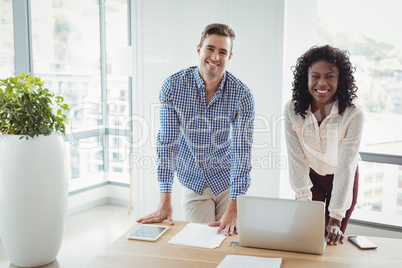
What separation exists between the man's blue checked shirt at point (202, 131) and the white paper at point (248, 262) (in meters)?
0.75

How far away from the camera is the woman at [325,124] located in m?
2.26

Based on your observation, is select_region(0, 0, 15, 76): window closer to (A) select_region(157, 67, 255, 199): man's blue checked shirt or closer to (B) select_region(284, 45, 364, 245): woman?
(A) select_region(157, 67, 255, 199): man's blue checked shirt

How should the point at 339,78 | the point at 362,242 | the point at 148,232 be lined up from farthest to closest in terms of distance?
1. the point at 339,78
2. the point at 148,232
3. the point at 362,242

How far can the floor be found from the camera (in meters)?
3.52

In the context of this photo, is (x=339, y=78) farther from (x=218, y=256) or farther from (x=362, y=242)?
(x=218, y=256)

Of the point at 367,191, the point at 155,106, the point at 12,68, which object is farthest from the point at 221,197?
the point at 12,68

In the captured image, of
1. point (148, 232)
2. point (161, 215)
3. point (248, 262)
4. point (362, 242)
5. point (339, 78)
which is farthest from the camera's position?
point (339, 78)

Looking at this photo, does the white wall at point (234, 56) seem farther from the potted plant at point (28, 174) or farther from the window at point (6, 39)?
the window at point (6, 39)

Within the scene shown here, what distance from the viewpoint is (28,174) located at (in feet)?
10.5

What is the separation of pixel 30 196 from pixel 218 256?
1951 mm

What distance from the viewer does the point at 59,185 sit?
3385 mm

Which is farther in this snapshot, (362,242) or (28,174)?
(28,174)

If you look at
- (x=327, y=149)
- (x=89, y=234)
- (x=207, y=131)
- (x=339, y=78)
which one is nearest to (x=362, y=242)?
(x=327, y=149)

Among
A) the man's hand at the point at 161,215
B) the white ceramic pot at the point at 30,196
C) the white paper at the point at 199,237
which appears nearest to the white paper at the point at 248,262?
the white paper at the point at 199,237
